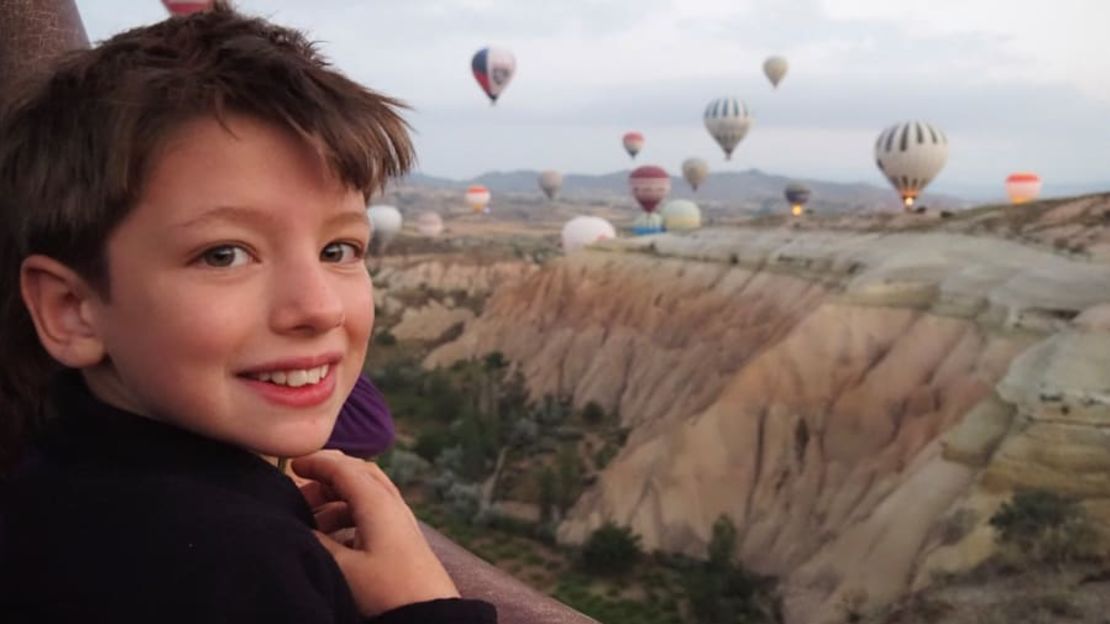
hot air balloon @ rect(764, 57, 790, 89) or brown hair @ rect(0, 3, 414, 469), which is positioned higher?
hot air balloon @ rect(764, 57, 790, 89)

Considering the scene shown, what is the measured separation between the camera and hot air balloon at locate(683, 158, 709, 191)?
62344mm

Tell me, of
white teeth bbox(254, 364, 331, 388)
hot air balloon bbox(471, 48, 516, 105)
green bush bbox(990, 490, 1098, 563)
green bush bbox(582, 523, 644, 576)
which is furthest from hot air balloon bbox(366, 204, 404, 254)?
white teeth bbox(254, 364, 331, 388)

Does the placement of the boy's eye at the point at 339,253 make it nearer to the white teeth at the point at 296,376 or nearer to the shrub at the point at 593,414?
the white teeth at the point at 296,376

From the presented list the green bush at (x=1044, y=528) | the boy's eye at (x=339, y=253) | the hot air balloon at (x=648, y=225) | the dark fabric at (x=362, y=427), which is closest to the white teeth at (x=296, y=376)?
the boy's eye at (x=339, y=253)

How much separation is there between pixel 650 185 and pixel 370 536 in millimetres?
45309

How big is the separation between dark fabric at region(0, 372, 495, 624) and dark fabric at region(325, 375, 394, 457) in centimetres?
62

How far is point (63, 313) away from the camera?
44.0 inches

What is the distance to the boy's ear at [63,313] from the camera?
1.10 metres

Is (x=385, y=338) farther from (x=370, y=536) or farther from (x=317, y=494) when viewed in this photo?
(x=370, y=536)

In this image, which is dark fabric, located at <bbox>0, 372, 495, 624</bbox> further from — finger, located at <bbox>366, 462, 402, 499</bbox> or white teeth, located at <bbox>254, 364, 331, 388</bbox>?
finger, located at <bbox>366, 462, 402, 499</bbox>

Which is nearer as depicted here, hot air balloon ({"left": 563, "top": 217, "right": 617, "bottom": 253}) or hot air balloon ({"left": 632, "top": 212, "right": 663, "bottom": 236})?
hot air balloon ({"left": 563, "top": 217, "right": 617, "bottom": 253})

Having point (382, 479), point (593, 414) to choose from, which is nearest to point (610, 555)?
point (593, 414)

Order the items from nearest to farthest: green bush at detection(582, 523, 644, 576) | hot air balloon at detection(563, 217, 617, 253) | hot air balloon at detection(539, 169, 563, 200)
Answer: green bush at detection(582, 523, 644, 576), hot air balloon at detection(563, 217, 617, 253), hot air balloon at detection(539, 169, 563, 200)

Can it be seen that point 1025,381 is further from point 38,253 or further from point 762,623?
point 38,253
